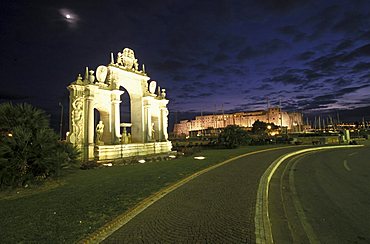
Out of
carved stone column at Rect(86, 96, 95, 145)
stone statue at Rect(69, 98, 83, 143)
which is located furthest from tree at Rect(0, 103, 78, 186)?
stone statue at Rect(69, 98, 83, 143)

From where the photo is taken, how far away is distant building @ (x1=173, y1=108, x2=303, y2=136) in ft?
445

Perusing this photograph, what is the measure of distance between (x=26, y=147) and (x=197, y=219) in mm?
7238

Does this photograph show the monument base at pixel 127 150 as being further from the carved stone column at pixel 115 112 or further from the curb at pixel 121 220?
the curb at pixel 121 220

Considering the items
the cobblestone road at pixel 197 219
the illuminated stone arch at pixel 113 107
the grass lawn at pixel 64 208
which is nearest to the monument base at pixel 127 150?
the illuminated stone arch at pixel 113 107

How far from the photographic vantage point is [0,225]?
4699mm

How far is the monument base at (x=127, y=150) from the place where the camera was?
18438 millimetres

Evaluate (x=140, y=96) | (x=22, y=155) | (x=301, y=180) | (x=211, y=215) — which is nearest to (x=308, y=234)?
(x=211, y=215)

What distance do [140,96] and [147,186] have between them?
58.7 feet

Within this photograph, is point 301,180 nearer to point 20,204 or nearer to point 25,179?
point 20,204

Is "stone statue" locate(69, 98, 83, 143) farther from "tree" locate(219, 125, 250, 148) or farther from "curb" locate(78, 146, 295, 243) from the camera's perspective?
"tree" locate(219, 125, 250, 148)

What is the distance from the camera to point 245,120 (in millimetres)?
142625

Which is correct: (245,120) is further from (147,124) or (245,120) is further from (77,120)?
(77,120)

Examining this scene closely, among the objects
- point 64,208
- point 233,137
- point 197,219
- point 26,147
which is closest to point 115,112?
point 26,147

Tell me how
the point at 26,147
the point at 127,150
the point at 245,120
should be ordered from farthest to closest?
the point at 245,120
the point at 127,150
the point at 26,147
